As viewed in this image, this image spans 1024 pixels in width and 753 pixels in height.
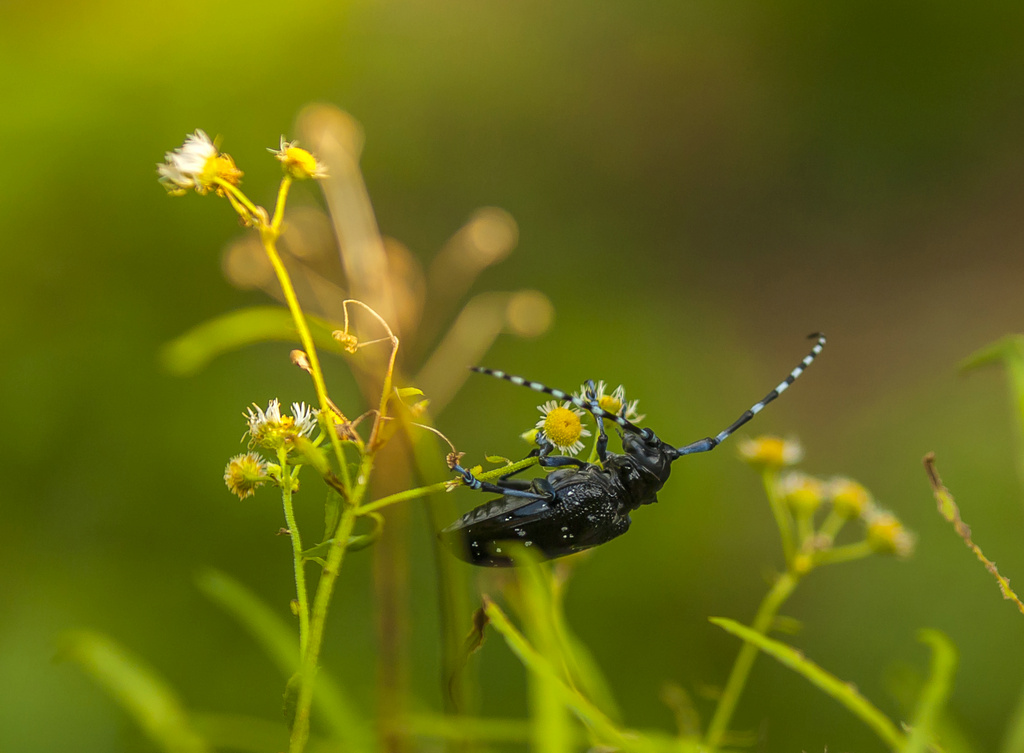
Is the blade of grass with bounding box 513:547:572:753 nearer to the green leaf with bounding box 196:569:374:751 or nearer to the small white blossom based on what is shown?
the green leaf with bounding box 196:569:374:751

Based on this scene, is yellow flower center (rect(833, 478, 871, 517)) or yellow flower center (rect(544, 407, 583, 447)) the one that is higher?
yellow flower center (rect(833, 478, 871, 517))

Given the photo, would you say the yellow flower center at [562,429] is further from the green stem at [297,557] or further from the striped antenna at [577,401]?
the green stem at [297,557]

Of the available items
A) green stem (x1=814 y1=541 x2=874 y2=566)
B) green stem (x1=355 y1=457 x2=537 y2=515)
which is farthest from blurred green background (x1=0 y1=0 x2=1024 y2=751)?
green stem (x1=355 y1=457 x2=537 y2=515)

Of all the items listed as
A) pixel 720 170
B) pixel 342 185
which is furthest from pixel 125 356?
pixel 720 170

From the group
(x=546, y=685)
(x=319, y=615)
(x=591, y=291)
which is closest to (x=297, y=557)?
(x=319, y=615)

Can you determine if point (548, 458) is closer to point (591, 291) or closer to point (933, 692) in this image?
point (933, 692)
